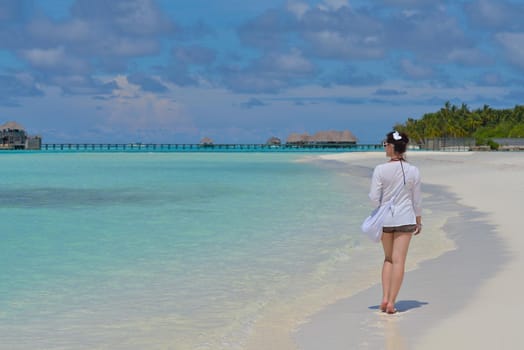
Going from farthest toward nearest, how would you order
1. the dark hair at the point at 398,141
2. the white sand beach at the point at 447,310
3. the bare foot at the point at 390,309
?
1. the bare foot at the point at 390,309
2. the dark hair at the point at 398,141
3. the white sand beach at the point at 447,310

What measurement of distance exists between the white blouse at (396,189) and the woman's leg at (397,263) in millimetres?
166

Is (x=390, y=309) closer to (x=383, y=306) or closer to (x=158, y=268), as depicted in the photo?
(x=383, y=306)

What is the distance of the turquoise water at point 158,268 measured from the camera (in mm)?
7250

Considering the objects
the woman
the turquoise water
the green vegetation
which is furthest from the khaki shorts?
the green vegetation

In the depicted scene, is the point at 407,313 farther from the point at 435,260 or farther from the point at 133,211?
the point at 133,211

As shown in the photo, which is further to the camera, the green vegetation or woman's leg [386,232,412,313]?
the green vegetation

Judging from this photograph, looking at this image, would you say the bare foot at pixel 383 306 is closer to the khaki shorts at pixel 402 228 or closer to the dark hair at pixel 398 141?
the khaki shorts at pixel 402 228

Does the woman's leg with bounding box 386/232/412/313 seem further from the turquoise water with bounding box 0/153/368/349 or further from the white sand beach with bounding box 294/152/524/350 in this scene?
the turquoise water with bounding box 0/153/368/349

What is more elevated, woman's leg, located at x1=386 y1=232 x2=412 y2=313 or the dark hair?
the dark hair

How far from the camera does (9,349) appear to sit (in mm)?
6586

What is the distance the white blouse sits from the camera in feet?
21.9

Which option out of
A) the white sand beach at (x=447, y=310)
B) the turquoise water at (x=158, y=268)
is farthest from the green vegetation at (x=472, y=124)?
the white sand beach at (x=447, y=310)

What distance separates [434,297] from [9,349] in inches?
173

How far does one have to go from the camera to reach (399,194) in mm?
6719
